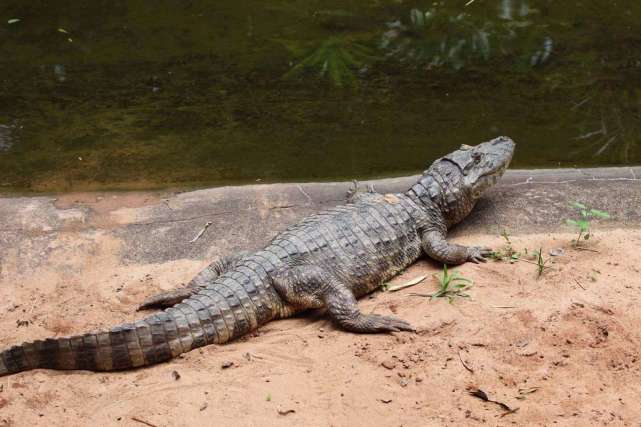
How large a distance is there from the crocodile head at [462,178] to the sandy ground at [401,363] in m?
0.70

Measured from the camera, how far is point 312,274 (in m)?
4.44

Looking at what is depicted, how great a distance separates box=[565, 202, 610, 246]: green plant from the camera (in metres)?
4.75

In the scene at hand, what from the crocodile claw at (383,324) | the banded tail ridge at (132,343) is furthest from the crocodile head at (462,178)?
the banded tail ridge at (132,343)

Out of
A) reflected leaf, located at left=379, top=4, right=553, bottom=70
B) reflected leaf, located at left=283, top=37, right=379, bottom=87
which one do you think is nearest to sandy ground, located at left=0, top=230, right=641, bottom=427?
reflected leaf, located at left=283, top=37, right=379, bottom=87

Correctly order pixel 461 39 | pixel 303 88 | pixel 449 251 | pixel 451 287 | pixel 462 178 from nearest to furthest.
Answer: pixel 451 287 < pixel 449 251 < pixel 462 178 < pixel 303 88 < pixel 461 39

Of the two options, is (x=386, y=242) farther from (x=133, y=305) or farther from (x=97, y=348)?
(x=97, y=348)

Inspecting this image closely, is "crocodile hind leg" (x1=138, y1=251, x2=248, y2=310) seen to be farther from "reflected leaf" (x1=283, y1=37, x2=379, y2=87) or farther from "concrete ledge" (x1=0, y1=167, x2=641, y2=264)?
"reflected leaf" (x1=283, y1=37, x2=379, y2=87)

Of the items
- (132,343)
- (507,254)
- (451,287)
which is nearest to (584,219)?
(507,254)

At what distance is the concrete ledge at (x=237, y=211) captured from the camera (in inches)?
202

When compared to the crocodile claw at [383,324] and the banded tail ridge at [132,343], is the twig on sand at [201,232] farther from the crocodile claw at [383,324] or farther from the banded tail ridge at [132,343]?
the crocodile claw at [383,324]

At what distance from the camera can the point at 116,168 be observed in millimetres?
6617

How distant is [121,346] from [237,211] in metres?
1.80

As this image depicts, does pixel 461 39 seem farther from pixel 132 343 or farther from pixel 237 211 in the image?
pixel 132 343

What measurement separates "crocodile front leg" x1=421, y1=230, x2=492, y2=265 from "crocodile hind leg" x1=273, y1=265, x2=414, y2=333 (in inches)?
29.7
